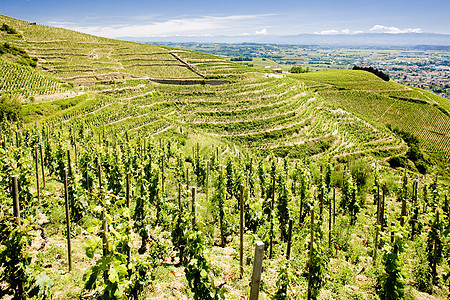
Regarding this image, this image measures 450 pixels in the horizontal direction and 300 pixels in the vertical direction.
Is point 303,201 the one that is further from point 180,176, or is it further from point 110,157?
point 110,157

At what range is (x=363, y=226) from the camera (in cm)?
1407

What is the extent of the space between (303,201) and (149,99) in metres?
42.3

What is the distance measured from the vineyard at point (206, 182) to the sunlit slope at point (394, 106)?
0.58 m

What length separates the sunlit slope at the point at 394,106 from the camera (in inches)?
2464

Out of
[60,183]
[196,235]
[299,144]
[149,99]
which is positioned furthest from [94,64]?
[196,235]

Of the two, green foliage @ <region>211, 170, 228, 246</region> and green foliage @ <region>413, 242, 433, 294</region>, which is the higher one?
green foliage @ <region>211, 170, 228, 246</region>

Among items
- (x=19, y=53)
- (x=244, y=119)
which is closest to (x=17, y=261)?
(x=244, y=119)

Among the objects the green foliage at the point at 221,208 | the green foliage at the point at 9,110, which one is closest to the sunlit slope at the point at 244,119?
the green foliage at the point at 9,110

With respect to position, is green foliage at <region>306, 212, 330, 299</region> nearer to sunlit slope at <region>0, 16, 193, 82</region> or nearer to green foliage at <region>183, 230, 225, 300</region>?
green foliage at <region>183, 230, 225, 300</region>

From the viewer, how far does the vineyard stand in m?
6.22

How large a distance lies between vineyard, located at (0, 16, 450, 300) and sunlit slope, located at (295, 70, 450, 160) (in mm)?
578

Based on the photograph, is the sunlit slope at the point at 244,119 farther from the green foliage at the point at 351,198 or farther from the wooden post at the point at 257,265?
the wooden post at the point at 257,265

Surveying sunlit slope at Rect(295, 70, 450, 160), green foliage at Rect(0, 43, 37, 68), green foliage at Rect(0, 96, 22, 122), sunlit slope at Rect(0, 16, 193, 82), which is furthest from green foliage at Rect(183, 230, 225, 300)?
green foliage at Rect(0, 43, 37, 68)

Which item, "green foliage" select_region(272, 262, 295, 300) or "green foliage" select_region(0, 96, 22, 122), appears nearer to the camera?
"green foliage" select_region(272, 262, 295, 300)
